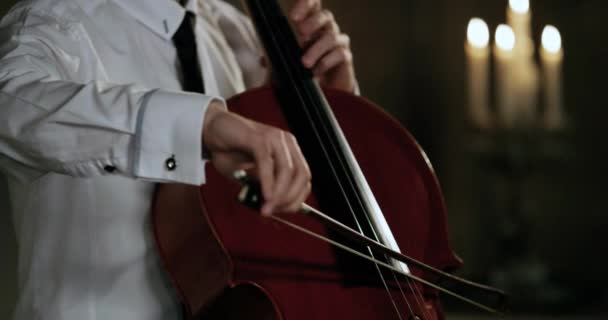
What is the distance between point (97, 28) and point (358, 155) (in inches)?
11.7

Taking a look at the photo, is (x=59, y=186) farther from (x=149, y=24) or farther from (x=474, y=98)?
(x=474, y=98)

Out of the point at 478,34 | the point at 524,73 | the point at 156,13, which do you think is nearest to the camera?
the point at 156,13

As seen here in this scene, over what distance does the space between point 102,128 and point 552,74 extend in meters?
1.85

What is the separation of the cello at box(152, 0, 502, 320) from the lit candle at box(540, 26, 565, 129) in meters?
1.37

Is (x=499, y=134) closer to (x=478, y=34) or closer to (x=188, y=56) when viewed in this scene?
(x=478, y=34)

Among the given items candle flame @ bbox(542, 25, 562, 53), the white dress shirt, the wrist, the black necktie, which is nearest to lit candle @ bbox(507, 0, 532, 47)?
candle flame @ bbox(542, 25, 562, 53)

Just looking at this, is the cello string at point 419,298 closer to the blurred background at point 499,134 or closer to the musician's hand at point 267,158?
the musician's hand at point 267,158

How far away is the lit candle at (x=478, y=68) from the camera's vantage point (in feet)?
6.94

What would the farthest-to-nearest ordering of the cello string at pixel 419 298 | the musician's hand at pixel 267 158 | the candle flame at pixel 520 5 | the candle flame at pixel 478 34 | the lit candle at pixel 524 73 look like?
the lit candle at pixel 524 73 → the candle flame at pixel 520 5 → the candle flame at pixel 478 34 → the cello string at pixel 419 298 → the musician's hand at pixel 267 158

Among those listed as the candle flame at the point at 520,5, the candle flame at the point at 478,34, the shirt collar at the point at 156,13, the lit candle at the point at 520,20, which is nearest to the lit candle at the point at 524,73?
the lit candle at the point at 520,20

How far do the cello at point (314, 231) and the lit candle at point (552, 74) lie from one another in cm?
137

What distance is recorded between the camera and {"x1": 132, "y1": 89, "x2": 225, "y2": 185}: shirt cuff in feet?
2.09

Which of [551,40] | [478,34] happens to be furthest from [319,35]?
[551,40]

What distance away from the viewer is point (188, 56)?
0.95m
